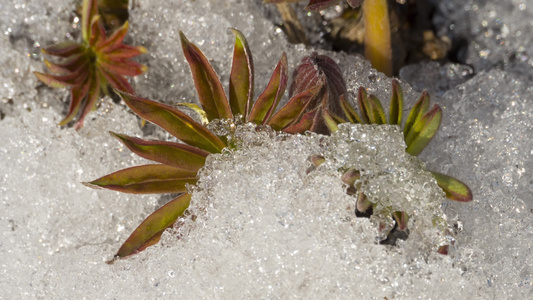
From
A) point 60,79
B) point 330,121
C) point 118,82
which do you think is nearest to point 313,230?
point 330,121

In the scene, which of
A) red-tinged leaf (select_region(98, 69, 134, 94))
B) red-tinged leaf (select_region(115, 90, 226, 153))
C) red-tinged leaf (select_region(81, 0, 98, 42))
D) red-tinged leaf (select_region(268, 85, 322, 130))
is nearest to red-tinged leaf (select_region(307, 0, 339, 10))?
red-tinged leaf (select_region(268, 85, 322, 130))

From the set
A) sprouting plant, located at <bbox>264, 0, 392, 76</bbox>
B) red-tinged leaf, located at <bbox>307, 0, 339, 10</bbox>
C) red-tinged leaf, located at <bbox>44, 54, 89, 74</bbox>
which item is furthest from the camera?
red-tinged leaf, located at <bbox>44, 54, 89, 74</bbox>

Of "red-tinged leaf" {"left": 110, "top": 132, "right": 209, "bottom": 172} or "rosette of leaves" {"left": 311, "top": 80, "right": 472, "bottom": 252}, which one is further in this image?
"red-tinged leaf" {"left": 110, "top": 132, "right": 209, "bottom": 172}

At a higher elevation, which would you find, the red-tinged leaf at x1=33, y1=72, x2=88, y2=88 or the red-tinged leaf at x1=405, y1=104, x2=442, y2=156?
the red-tinged leaf at x1=405, y1=104, x2=442, y2=156

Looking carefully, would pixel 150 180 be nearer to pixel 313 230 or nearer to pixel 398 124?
pixel 313 230

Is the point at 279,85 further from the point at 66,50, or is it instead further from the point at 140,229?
the point at 66,50

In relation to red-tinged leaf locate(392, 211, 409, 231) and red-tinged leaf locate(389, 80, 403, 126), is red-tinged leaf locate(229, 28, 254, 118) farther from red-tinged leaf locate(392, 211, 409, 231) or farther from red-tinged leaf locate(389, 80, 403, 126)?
red-tinged leaf locate(392, 211, 409, 231)

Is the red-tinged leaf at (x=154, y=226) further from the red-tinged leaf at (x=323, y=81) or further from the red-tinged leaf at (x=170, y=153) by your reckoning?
the red-tinged leaf at (x=323, y=81)
